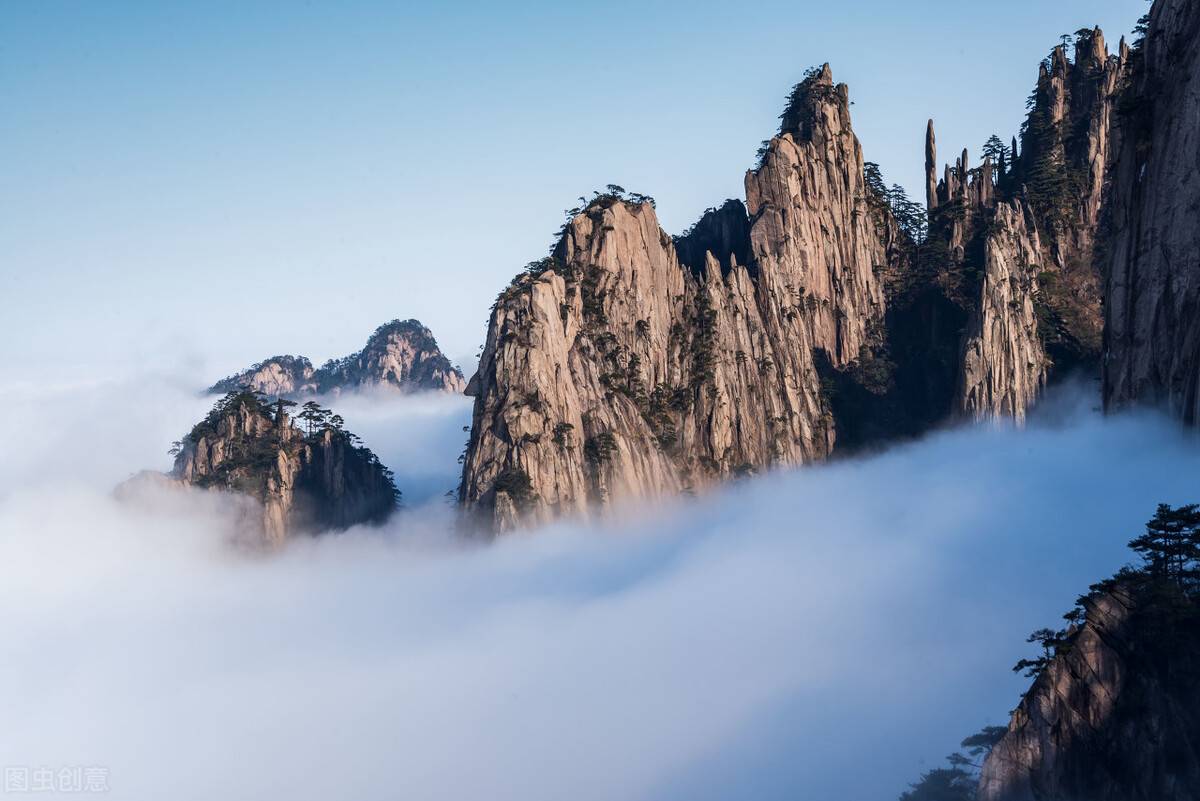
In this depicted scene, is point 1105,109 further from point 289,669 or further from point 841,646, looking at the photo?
point 289,669

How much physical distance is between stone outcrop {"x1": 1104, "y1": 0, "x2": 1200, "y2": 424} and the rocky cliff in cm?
11560

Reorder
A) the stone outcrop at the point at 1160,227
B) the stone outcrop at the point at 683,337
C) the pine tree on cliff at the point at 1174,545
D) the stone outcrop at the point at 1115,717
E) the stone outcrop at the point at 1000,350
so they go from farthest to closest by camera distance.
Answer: the stone outcrop at the point at 1000,350 < the stone outcrop at the point at 683,337 < the stone outcrop at the point at 1160,227 < the pine tree on cliff at the point at 1174,545 < the stone outcrop at the point at 1115,717

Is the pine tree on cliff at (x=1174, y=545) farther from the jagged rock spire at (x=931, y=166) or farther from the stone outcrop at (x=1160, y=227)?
the jagged rock spire at (x=931, y=166)

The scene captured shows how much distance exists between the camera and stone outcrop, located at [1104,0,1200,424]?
3425 inches

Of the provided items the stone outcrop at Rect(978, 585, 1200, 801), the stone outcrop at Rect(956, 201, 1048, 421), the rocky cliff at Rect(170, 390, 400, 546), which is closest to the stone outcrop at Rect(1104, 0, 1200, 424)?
the stone outcrop at Rect(978, 585, 1200, 801)

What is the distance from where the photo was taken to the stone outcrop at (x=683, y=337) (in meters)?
136

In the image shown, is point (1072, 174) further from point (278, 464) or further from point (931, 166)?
point (278, 464)

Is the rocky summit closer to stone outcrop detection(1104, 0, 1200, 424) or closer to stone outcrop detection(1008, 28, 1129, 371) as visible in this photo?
stone outcrop detection(1008, 28, 1129, 371)

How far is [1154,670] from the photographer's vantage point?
63625mm

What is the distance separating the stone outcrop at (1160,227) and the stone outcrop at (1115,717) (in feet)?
92.1

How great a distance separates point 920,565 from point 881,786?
4890 cm

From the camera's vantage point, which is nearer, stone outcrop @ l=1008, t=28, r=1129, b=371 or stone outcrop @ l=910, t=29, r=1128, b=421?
stone outcrop @ l=910, t=29, r=1128, b=421

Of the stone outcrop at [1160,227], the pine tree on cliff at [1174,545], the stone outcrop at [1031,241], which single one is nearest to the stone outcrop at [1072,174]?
the stone outcrop at [1031,241]

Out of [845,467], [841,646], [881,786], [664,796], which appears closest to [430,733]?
[664,796]
